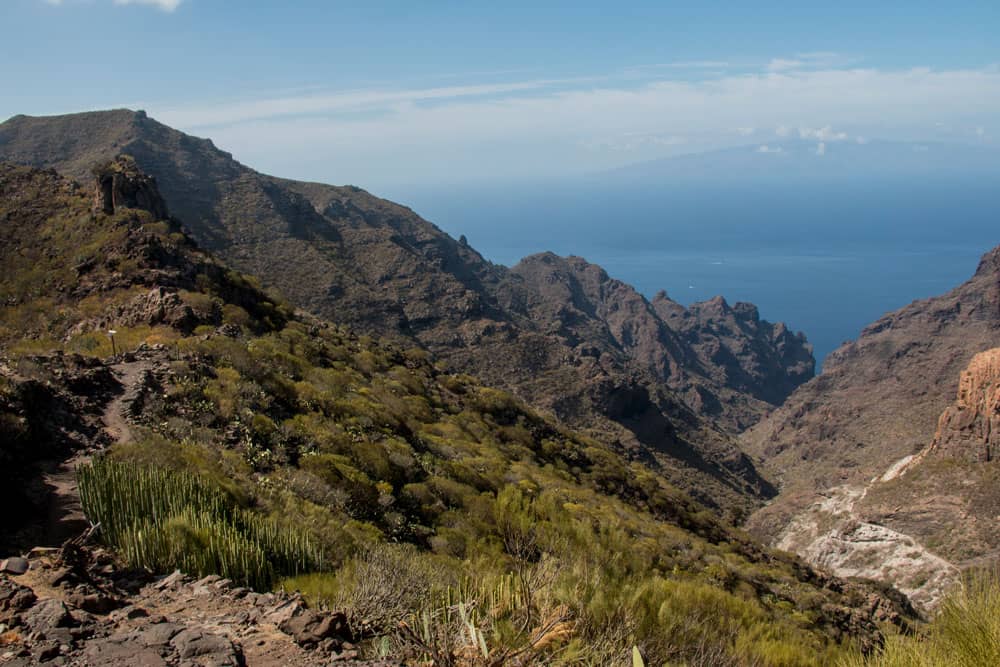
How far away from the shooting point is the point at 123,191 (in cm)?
3023

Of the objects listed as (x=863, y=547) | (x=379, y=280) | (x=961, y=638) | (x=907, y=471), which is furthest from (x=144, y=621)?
(x=379, y=280)

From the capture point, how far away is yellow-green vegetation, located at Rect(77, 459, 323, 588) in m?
6.43

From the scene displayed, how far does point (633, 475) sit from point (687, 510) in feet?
9.36

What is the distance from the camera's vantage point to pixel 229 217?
6109cm

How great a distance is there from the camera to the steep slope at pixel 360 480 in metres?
5.92

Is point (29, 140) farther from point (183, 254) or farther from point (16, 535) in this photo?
point (16, 535)

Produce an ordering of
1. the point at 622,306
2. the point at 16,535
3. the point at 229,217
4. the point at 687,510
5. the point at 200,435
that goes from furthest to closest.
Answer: the point at 622,306 < the point at 229,217 < the point at 687,510 < the point at 200,435 < the point at 16,535

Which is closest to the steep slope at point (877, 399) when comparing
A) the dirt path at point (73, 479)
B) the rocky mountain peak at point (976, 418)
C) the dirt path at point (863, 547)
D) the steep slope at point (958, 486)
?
the dirt path at point (863, 547)

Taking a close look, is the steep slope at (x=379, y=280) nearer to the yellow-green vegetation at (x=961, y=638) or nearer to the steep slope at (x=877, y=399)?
the steep slope at (x=877, y=399)

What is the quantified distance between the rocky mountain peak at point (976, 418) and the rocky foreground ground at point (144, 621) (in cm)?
4283

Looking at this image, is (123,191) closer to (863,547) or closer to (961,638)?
(961,638)

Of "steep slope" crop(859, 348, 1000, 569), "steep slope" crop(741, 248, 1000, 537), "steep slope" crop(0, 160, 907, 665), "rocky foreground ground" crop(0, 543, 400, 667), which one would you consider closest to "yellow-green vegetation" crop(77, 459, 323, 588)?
"steep slope" crop(0, 160, 907, 665)

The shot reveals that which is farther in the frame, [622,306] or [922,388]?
[622,306]

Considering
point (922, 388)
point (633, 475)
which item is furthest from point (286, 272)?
point (922, 388)
